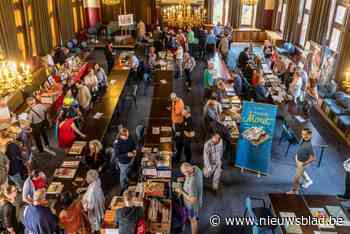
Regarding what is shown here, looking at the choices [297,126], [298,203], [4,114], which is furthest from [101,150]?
[297,126]

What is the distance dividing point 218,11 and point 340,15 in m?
9.70

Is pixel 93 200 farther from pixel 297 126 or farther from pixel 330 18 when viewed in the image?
pixel 330 18

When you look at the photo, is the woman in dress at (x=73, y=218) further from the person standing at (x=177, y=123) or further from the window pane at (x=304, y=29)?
the window pane at (x=304, y=29)

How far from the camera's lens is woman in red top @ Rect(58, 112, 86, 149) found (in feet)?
26.7

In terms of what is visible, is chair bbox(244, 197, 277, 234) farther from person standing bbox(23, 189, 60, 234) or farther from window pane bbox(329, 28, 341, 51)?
window pane bbox(329, 28, 341, 51)

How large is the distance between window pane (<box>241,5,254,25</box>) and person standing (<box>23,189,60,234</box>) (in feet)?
58.3

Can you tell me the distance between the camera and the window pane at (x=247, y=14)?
67.3ft

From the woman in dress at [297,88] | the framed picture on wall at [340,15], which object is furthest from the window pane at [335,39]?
the woman in dress at [297,88]

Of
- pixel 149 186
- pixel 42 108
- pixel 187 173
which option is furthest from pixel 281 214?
pixel 42 108

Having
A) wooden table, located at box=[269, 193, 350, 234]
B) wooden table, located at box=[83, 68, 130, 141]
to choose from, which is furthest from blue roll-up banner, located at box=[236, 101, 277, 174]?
wooden table, located at box=[83, 68, 130, 141]

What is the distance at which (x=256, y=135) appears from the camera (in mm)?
7867

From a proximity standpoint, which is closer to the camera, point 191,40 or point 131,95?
point 131,95

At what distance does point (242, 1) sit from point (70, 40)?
30.2ft

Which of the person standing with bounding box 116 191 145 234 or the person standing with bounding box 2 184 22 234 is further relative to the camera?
the person standing with bounding box 2 184 22 234
